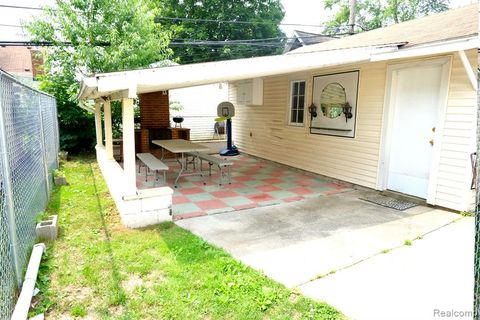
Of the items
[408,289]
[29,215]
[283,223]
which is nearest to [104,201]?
[29,215]

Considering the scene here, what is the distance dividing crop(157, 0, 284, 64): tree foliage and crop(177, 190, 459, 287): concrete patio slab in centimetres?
1633

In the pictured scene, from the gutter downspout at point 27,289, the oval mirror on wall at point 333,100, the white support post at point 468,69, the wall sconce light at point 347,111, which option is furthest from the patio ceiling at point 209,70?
the gutter downspout at point 27,289

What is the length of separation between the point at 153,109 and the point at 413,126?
760 centimetres

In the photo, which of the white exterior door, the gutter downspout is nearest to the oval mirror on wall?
the white exterior door

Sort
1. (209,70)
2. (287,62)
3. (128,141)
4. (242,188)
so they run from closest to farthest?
(209,70) → (128,141) → (287,62) → (242,188)

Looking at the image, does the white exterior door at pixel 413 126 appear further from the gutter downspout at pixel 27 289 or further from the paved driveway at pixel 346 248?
the gutter downspout at pixel 27 289

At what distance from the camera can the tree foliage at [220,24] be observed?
19.9 m

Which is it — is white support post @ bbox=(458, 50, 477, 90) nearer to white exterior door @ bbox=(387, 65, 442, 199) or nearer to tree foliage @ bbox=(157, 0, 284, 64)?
white exterior door @ bbox=(387, 65, 442, 199)

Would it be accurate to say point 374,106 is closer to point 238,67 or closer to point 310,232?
point 310,232

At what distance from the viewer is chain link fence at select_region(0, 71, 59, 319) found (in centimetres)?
235

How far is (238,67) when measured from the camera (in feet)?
12.5

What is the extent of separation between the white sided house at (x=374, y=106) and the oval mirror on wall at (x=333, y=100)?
0.02m

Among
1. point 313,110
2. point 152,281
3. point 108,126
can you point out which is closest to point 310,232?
point 152,281

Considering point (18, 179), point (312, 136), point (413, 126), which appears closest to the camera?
point (18, 179)
